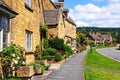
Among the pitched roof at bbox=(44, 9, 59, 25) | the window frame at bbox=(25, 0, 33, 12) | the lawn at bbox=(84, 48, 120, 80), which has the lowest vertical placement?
the lawn at bbox=(84, 48, 120, 80)

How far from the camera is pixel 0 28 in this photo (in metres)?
14.6

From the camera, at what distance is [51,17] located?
43188mm

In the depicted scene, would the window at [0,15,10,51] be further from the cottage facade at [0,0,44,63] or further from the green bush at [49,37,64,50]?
the green bush at [49,37,64,50]

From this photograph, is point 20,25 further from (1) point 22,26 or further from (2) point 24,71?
(2) point 24,71

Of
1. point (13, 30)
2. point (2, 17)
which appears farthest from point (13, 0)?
point (2, 17)

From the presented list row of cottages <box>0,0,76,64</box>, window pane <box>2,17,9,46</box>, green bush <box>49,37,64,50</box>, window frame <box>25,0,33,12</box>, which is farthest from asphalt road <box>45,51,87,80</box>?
green bush <box>49,37,64,50</box>

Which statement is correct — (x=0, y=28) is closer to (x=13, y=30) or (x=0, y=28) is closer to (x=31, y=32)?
(x=13, y=30)

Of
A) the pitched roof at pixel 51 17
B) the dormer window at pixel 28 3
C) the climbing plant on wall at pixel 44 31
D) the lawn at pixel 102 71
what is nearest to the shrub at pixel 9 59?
the lawn at pixel 102 71

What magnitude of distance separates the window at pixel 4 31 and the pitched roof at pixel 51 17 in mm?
25812

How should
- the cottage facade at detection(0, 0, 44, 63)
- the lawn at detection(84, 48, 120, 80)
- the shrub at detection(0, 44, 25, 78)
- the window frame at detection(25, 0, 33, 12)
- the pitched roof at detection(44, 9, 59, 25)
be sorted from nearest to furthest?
the shrub at detection(0, 44, 25, 78) → the cottage facade at detection(0, 0, 44, 63) → the lawn at detection(84, 48, 120, 80) → the window frame at detection(25, 0, 33, 12) → the pitched roof at detection(44, 9, 59, 25)

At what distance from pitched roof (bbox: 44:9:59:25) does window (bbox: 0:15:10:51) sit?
2581cm

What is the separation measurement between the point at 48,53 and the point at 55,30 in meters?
→ 10.2

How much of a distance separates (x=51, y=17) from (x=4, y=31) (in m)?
27.8

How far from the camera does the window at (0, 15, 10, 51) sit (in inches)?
581
